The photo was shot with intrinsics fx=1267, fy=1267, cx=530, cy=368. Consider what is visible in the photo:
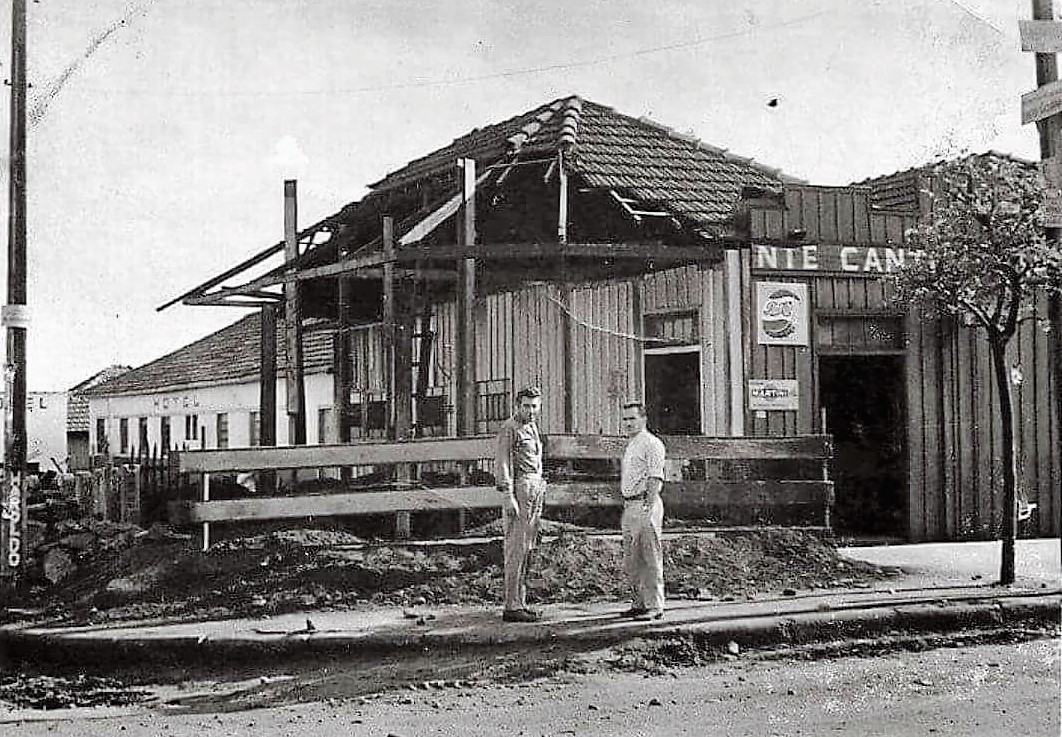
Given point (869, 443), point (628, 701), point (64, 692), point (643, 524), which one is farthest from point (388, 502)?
point (869, 443)

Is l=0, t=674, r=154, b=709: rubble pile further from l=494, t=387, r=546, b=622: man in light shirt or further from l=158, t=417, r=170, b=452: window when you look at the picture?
l=158, t=417, r=170, b=452: window

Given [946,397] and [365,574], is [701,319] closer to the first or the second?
[946,397]

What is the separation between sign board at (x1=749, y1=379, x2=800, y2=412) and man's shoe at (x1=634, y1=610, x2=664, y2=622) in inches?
163

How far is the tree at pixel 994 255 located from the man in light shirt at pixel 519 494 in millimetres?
3808

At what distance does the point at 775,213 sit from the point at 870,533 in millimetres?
3700

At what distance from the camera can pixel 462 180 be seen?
11836 mm

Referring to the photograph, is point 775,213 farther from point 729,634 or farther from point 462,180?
point 729,634

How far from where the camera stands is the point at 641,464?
959cm

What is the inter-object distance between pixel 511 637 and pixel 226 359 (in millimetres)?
14905

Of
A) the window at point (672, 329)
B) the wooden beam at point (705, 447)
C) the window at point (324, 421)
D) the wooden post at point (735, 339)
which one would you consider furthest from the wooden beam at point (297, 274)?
the window at point (324, 421)

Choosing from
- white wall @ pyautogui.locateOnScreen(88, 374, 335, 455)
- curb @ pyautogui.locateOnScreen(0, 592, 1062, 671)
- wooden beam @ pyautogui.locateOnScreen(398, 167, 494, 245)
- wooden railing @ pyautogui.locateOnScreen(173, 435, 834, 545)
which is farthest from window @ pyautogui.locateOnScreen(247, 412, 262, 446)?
curb @ pyautogui.locateOnScreen(0, 592, 1062, 671)

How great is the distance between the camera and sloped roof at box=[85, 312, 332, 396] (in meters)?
20.2

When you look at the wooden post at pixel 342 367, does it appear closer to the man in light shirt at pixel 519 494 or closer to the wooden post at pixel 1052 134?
the man in light shirt at pixel 519 494

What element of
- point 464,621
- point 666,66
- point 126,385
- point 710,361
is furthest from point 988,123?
point 126,385
